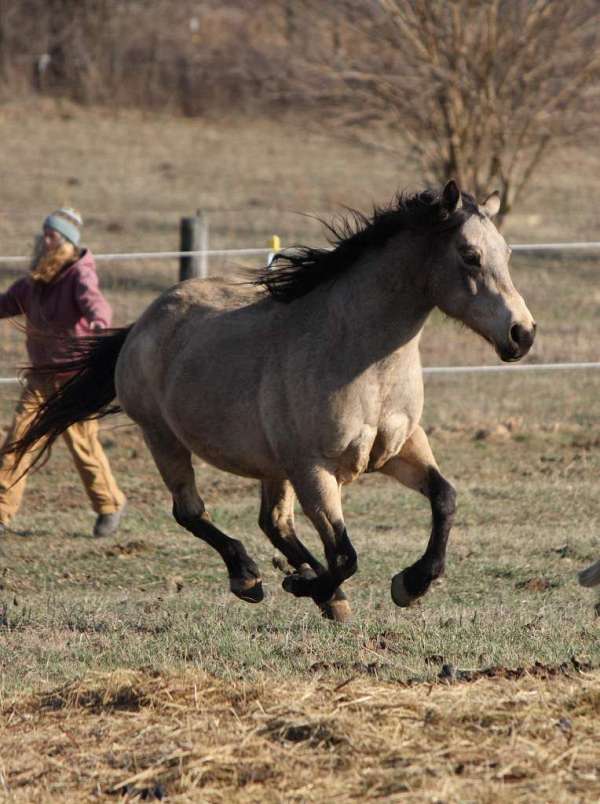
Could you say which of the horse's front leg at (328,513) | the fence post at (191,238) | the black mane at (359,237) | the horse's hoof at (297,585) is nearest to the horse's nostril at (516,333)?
the black mane at (359,237)

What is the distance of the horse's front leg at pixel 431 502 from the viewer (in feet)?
20.0

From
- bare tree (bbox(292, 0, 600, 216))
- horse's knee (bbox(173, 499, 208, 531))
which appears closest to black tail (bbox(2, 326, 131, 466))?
horse's knee (bbox(173, 499, 208, 531))

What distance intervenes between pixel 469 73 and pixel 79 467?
9121mm

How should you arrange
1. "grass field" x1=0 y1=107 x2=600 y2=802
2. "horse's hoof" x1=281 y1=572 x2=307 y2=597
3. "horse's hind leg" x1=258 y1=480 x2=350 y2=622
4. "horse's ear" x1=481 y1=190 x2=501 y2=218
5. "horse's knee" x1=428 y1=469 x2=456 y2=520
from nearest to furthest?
"grass field" x1=0 y1=107 x2=600 y2=802
"horse's ear" x1=481 y1=190 x2=501 y2=218
"horse's knee" x1=428 y1=469 x2=456 y2=520
"horse's hoof" x1=281 y1=572 x2=307 y2=597
"horse's hind leg" x1=258 y1=480 x2=350 y2=622

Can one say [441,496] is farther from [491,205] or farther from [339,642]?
[491,205]

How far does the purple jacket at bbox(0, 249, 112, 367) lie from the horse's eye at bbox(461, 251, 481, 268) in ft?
11.9

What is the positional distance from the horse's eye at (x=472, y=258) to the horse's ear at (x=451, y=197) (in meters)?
0.21

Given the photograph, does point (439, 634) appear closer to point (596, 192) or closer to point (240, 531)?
point (240, 531)

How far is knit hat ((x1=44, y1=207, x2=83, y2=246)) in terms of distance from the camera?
8734 mm

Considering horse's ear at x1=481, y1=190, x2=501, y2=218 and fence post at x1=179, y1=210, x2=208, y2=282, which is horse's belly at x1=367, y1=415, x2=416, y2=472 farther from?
fence post at x1=179, y1=210, x2=208, y2=282

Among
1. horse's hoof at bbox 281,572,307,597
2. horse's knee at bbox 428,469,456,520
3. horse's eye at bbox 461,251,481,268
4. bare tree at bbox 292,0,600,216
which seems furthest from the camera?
bare tree at bbox 292,0,600,216

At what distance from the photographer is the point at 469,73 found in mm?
16469

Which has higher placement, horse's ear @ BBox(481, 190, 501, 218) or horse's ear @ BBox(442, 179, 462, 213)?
horse's ear @ BBox(442, 179, 462, 213)

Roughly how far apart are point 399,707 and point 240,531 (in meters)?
4.11
